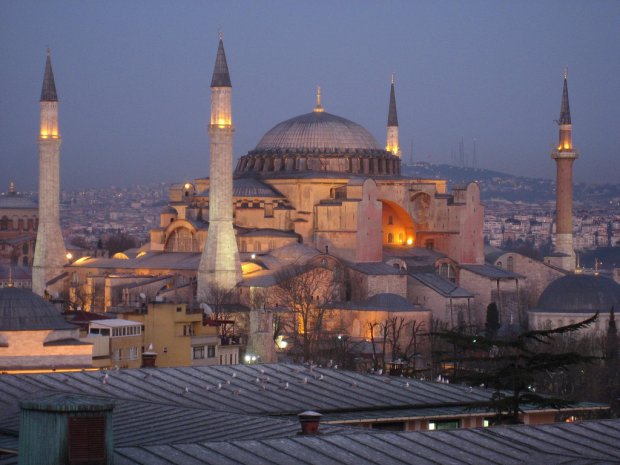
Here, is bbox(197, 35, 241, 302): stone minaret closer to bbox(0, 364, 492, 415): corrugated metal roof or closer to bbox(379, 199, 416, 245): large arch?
bbox(379, 199, 416, 245): large arch

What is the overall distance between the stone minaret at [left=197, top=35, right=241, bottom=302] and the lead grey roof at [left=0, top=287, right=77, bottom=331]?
90.3 ft

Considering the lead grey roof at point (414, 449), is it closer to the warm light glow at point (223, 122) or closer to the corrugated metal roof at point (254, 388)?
the corrugated metal roof at point (254, 388)

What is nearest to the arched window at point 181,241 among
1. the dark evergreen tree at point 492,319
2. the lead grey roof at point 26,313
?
the dark evergreen tree at point 492,319

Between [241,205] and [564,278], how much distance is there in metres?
12.8

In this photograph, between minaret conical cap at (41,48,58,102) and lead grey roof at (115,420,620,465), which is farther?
minaret conical cap at (41,48,58,102)

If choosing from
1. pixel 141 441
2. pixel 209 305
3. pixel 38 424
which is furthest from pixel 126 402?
pixel 209 305

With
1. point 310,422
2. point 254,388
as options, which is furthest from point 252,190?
point 310,422

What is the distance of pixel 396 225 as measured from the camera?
308 ft

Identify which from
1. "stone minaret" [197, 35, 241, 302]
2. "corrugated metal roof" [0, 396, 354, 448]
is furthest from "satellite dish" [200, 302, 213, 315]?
"corrugated metal roof" [0, 396, 354, 448]

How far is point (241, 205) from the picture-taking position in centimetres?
9100

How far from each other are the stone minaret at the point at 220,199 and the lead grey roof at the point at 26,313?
27537 millimetres

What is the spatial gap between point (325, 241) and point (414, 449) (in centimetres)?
5892

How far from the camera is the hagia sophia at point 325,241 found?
81812 millimetres

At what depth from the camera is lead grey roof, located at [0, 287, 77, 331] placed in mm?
52312
